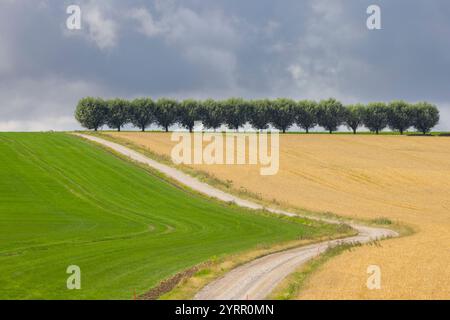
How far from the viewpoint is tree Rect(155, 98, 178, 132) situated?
179 metres

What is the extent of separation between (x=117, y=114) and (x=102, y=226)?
131055 mm

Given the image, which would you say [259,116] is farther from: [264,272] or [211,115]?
[264,272]

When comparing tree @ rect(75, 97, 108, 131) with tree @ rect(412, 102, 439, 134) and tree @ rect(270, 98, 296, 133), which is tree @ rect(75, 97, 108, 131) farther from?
tree @ rect(412, 102, 439, 134)

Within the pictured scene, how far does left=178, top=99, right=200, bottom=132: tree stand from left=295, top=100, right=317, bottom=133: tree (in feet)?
102

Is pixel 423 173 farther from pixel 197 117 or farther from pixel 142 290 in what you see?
pixel 197 117

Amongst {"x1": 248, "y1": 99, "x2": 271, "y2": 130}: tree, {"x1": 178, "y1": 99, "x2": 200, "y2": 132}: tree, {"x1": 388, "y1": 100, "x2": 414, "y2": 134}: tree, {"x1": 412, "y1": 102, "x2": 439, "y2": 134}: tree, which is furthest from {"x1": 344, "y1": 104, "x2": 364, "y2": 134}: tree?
{"x1": 178, "y1": 99, "x2": 200, "y2": 132}: tree

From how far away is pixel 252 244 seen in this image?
137 feet

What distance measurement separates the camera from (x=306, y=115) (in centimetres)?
18675

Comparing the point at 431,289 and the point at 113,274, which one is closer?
the point at 431,289

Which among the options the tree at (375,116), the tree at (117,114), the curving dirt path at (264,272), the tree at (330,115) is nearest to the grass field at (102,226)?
the curving dirt path at (264,272)

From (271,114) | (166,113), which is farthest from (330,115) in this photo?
(166,113)

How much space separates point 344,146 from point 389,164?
2637 centimetres
